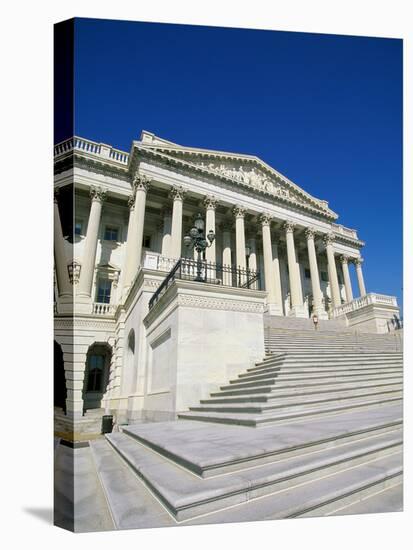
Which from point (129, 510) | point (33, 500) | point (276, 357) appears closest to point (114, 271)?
point (276, 357)

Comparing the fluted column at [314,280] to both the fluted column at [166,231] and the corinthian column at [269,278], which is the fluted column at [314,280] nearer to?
the corinthian column at [269,278]

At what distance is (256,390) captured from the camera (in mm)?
7406

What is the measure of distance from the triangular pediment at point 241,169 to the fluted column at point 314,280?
3026 mm

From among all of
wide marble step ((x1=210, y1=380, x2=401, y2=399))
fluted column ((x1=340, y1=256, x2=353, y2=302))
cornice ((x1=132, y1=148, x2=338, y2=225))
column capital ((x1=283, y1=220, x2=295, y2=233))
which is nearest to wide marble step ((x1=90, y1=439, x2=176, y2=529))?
wide marble step ((x1=210, y1=380, x2=401, y2=399))

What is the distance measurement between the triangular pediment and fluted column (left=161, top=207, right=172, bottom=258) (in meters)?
4.41

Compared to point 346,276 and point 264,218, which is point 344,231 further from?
point 264,218

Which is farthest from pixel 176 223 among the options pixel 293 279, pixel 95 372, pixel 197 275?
pixel 197 275

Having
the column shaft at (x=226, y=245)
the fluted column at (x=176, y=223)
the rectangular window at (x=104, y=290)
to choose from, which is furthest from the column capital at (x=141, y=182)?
the column shaft at (x=226, y=245)

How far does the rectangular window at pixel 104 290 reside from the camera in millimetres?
25594

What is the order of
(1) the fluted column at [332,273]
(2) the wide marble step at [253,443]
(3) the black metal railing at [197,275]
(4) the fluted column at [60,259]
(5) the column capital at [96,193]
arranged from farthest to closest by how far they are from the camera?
(1) the fluted column at [332,273] → (5) the column capital at [96,193] → (3) the black metal railing at [197,275] → (4) the fluted column at [60,259] → (2) the wide marble step at [253,443]

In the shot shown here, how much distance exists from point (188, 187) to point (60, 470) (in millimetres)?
23122

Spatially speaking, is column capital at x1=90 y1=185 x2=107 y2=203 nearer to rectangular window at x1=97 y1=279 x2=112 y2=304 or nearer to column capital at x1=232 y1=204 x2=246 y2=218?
rectangular window at x1=97 y1=279 x2=112 y2=304

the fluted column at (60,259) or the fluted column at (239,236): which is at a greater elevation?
the fluted column at (239,236)

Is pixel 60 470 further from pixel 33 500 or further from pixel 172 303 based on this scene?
pixel 172 303
